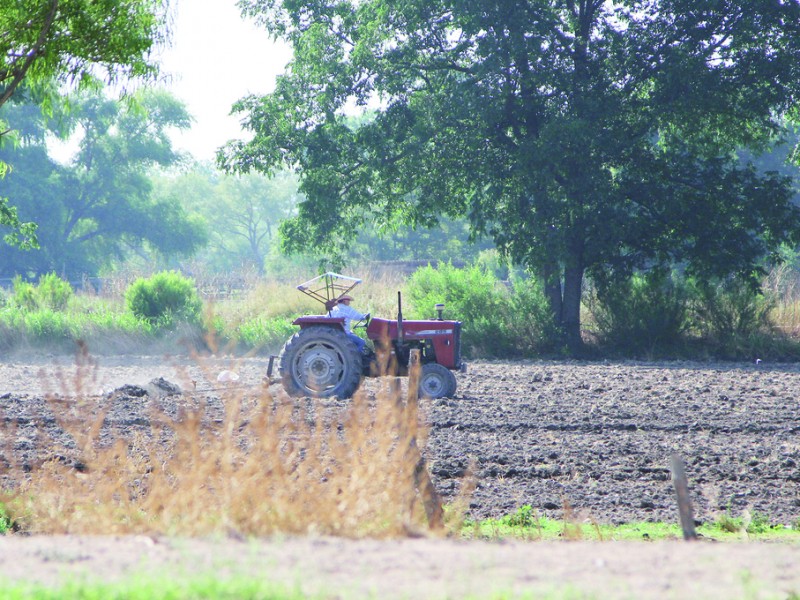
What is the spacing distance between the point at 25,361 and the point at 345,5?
11991 millimetres

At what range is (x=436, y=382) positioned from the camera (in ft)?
49.7

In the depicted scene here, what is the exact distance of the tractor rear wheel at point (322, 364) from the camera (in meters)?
14.6

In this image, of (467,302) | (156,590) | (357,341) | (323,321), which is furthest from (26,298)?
(156,590)

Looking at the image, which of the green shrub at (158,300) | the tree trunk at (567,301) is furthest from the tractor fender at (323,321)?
the green shrub at (158,300)

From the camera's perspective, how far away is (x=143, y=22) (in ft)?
36.4

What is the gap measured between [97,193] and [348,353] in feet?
197

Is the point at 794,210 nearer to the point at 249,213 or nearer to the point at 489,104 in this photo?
the point at 489,104

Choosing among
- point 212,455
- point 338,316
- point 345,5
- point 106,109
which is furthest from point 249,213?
point 212,455

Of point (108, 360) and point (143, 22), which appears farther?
point (108, 360)

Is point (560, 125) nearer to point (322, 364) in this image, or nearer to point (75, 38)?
point (322, 364)

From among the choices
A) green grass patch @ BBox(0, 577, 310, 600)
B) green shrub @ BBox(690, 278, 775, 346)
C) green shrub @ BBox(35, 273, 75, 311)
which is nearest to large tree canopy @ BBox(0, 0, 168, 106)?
green grass patch @ BBox(0, 577, 310, 600)

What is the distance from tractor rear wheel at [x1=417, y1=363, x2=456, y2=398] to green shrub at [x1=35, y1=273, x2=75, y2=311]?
19802 millimetres

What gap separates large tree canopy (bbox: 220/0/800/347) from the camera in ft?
77.7

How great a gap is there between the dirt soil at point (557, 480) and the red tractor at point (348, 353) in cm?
63
